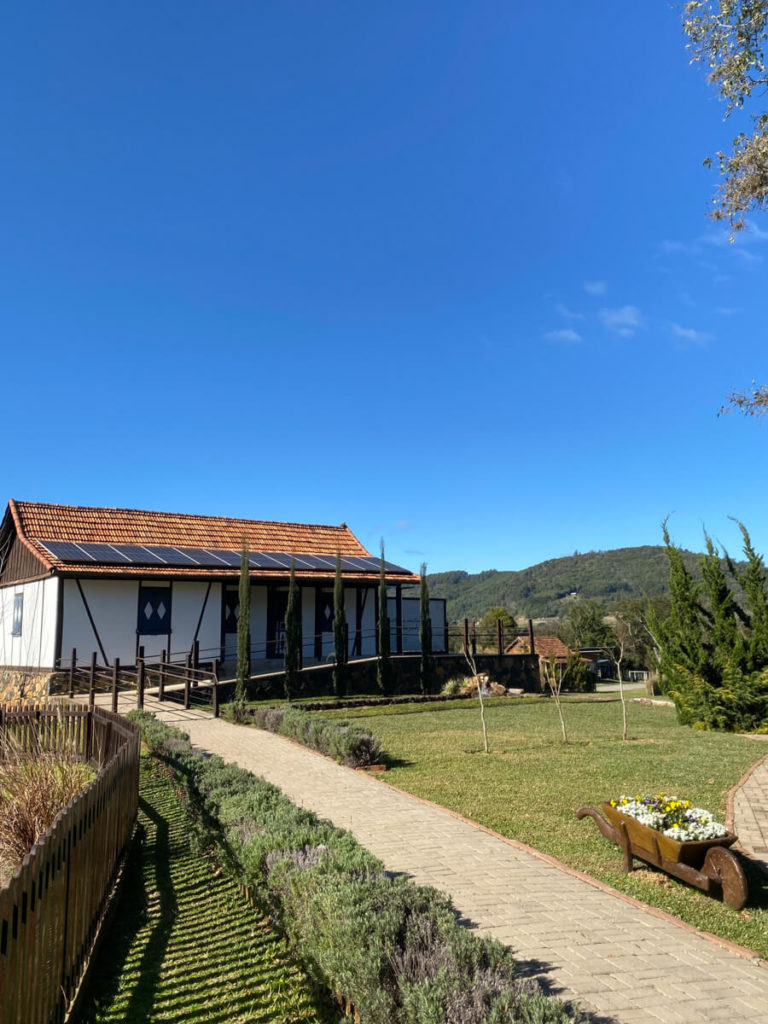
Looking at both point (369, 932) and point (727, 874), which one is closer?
point (369, 932)

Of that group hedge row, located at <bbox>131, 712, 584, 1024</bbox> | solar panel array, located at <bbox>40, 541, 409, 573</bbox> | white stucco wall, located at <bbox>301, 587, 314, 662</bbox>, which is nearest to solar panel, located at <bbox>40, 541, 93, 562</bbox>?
solar panel array, located at <bbox>40, 541, 409, 573</bbox>

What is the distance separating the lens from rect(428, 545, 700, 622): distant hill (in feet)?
353

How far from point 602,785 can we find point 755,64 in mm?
9710

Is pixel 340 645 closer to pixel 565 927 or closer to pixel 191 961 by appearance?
pixel 191 961

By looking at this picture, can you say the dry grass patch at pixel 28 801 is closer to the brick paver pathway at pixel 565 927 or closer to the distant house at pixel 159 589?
the brick paver pathway at pixel 565 927

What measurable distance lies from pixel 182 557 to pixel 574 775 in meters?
16.1

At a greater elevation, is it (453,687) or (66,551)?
(66,551)

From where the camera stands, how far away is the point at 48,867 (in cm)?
351

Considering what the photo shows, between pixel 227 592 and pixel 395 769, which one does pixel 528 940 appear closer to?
pixel 395 769

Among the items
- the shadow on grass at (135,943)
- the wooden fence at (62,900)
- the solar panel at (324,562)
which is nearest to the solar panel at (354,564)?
the solar panel at (324,562)

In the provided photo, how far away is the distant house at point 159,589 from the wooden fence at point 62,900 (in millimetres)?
14344

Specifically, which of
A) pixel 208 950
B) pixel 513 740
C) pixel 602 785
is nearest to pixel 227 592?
pixel 513 740

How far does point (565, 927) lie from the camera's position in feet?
15.0

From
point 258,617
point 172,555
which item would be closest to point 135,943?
point 172,555
